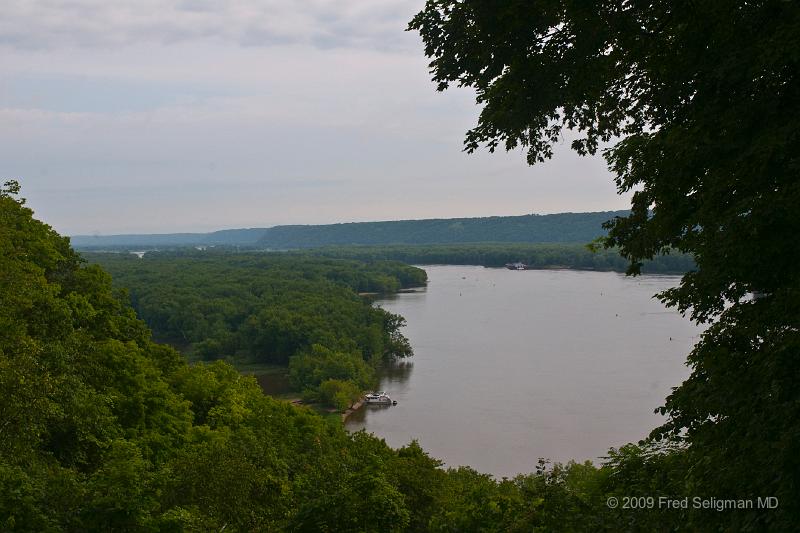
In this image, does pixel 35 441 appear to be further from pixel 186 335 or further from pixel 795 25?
pixel 186 335

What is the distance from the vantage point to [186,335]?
62.8 meters

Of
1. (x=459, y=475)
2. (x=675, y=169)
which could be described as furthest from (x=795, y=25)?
(x=459, y=475)

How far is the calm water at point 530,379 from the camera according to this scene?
29.6 meters

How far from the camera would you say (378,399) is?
38906 millimetres

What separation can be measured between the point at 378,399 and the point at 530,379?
8.28m

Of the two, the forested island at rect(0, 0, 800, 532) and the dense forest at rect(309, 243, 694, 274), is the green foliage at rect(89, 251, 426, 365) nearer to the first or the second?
the forested island at rect(0, 0, 800, 532)

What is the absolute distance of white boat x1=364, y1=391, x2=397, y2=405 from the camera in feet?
126

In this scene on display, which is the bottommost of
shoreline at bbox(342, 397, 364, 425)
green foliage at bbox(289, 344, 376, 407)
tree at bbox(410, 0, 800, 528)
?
shoreline at bbox(342, 397, 364, 425)

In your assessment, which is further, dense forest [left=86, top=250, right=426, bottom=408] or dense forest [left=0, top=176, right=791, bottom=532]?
dense forest [left=86, top=250, right=426, bottom=408]

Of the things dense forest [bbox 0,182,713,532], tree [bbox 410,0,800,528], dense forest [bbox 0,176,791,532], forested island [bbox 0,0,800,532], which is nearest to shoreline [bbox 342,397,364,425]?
dense forest [bbox 0,176,791,532]

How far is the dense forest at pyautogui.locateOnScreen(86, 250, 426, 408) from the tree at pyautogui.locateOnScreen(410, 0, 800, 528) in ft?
104

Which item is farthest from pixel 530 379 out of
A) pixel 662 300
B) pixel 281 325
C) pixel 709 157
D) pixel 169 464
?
pixel 709 157

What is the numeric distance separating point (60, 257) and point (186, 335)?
4444cm

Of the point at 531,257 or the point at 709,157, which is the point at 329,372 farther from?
the point at 531,257
